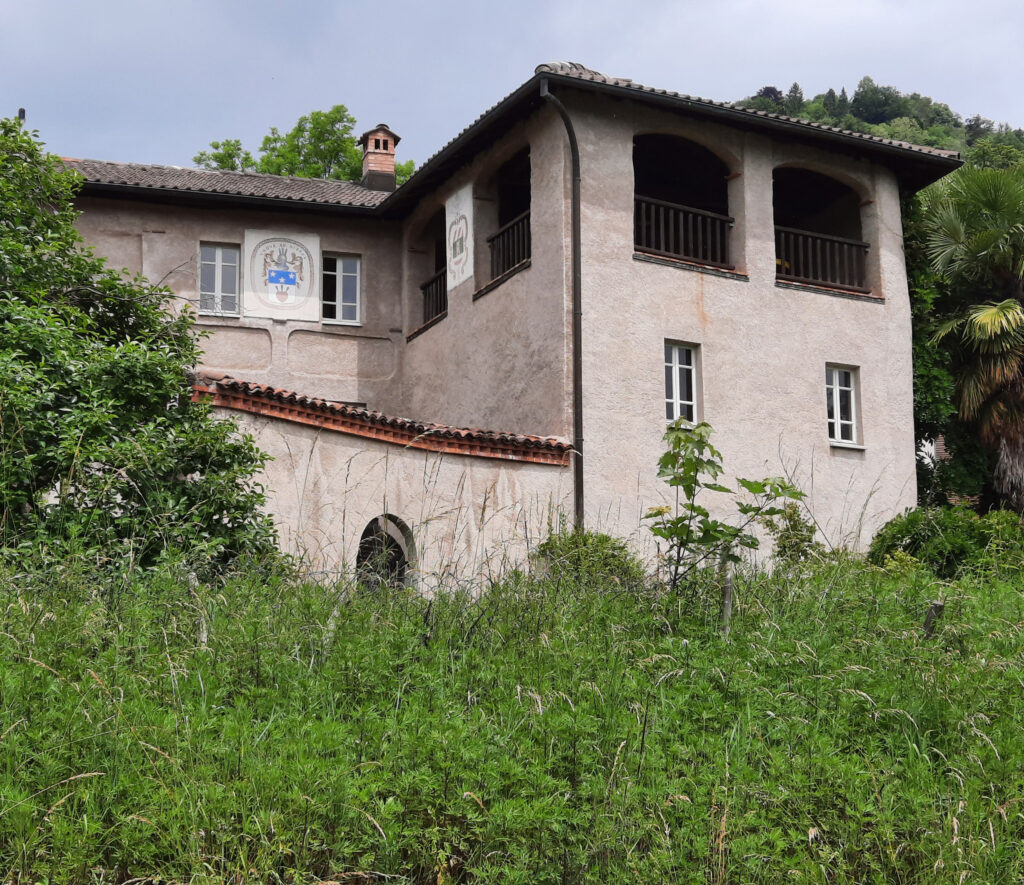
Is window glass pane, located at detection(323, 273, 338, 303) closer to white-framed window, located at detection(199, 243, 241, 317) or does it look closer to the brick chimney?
white-framed window, located at detection(199, 243, 241, 317)

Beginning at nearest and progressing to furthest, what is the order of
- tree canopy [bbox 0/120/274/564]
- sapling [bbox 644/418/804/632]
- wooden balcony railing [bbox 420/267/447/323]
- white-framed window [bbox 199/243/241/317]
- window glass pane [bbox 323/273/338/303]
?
sapling [bbox 644/418/804/632]
tree canopy [bbox 0/120/274/564]
white-framed window [bbox 199/243/241/317]
wooden balcony railing [bbox 420/267/447/323]
window glass pane [bbox 323/273/338/303]

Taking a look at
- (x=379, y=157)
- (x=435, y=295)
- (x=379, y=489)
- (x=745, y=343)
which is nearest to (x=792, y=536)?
(x=379, y=489)

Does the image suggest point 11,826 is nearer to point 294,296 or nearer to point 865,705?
point 865,705

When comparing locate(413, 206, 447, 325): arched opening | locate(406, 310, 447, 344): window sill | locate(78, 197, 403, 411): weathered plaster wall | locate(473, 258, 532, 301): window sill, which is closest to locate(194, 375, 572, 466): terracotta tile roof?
locate(473, 258, 532, 301): window sill

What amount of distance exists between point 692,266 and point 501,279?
275 centimetres

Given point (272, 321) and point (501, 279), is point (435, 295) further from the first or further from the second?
point (501, 279)

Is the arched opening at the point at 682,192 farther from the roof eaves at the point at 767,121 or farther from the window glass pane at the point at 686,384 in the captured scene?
the window glass pane at the point at 686,384

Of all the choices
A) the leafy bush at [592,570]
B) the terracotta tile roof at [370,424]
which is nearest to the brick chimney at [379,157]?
the terracotta tile roof at [370,424]

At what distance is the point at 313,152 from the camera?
30.6 metres

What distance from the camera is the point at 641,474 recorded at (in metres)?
15.7

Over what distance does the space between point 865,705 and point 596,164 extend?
11.4 m

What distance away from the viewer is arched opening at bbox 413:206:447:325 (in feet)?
64.6

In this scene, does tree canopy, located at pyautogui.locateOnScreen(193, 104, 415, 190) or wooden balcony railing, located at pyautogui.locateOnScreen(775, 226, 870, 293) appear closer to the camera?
wooden balcony railing, located at pyautogui.locateOnScreen(775, 226, 870, 293)

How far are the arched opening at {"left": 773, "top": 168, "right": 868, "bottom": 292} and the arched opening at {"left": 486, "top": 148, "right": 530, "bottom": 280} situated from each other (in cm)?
391
